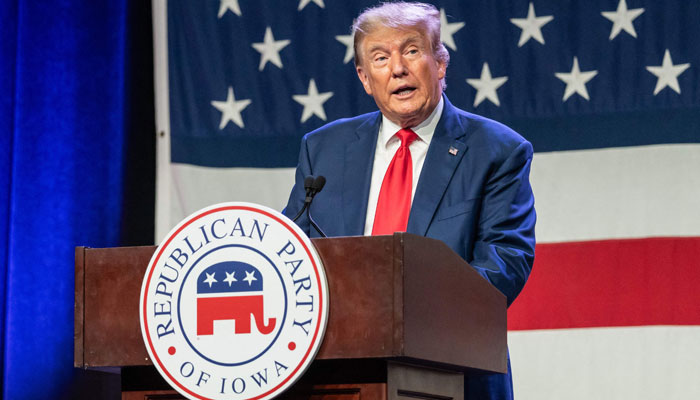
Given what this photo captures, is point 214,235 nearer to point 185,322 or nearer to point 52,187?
point 185,322

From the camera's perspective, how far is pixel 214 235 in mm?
1471

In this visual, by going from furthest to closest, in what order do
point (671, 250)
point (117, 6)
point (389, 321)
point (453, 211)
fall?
point (117, 6) < point (671, 250) < point (453, 211) < point (389, 321)

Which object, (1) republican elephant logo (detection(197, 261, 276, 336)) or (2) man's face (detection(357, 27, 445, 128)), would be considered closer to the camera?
(1) republican elephant logo (detection(197, 261, 276, 336))

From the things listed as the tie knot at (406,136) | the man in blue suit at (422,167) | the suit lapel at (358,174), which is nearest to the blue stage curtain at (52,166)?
the man in blue suit at (422,167)

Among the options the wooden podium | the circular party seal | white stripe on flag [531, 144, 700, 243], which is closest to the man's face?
the wooden podium

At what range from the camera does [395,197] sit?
79.9 inches

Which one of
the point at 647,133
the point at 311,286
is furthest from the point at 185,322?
the point at 647,133

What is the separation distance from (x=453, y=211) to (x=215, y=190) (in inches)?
80.5

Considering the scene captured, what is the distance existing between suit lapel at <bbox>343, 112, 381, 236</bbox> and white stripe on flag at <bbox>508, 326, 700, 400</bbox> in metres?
1.56

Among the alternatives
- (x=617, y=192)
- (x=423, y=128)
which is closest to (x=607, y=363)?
(x=617, y=192)

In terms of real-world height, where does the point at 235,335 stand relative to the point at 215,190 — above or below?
below

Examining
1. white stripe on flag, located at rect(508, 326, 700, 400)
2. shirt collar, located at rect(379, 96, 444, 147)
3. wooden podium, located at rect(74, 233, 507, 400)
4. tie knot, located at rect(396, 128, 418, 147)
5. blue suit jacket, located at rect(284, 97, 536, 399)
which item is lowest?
white stripe on flag, located at rect(508, 326, 700, 400)

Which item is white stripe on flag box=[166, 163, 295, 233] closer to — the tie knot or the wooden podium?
the tie knot

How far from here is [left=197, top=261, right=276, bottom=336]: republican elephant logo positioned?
1.42m
